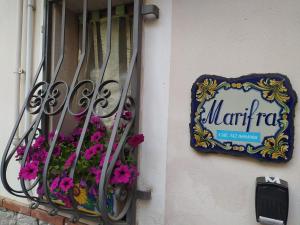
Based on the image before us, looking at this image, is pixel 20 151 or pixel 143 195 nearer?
pixel 143 195

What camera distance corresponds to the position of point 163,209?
4.91 feet

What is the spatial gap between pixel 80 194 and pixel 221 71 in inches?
42.9

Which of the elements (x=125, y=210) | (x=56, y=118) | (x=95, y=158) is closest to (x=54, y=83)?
(x=56, y=118)

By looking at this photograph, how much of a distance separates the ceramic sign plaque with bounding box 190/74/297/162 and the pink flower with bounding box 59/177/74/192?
2.27 feet

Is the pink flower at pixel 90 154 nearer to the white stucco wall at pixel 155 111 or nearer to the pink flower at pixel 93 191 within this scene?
the pink flower at pixel 93 191

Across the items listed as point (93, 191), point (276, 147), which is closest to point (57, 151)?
point (93, 191)

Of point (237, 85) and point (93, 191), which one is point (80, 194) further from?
point (237, 85)

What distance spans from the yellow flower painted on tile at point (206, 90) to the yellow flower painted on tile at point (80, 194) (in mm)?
852

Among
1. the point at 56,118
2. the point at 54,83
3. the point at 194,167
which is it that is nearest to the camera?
the point at 194,167

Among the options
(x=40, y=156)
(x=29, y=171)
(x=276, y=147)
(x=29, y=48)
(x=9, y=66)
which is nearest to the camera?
(x=276, y=147)

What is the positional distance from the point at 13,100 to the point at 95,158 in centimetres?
108

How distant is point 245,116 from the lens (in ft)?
4.10

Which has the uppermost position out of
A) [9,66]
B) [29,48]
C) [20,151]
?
[29,48]

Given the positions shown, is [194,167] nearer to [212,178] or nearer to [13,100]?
[212,178]
